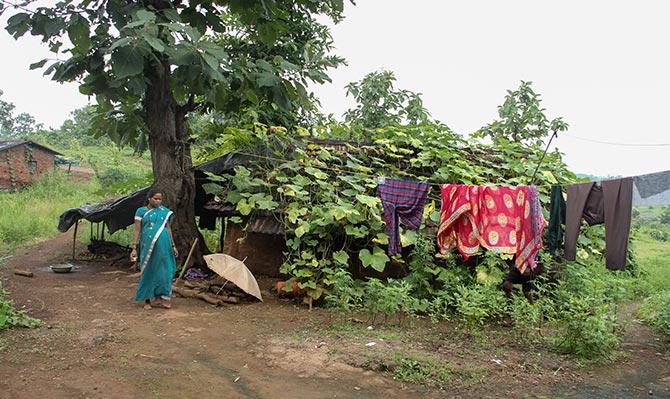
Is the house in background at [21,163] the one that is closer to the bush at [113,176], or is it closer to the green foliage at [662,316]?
the bush at [113,176]

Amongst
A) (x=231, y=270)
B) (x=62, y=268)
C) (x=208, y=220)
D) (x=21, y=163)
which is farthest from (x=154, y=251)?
(x=21, y=163)

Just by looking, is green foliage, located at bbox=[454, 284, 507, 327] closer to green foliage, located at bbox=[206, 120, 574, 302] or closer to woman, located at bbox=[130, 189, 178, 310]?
green foliage, located at bbox=[206, 120, 574, 302]

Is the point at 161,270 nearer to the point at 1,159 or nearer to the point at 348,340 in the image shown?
the point at 348,340

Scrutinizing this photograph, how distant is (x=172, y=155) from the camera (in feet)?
28.6

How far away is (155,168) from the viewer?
8734 mm

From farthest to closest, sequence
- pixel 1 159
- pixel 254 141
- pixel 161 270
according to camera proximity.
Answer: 1. pixel 1 159
2. pixel 254 141
3. pixel 161 270

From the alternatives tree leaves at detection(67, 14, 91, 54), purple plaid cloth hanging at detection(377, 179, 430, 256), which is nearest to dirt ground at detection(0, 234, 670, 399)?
purple plaid cloth hanging at detection(377, 179, 430, 256)

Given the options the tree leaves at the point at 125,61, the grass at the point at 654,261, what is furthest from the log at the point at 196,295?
the grass at the point at 654,261

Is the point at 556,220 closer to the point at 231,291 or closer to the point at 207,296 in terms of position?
the point at 231,291

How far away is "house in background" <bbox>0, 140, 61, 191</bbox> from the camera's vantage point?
1969cm

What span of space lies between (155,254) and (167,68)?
332 centimetres

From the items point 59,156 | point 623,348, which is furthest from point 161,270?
point 59,156

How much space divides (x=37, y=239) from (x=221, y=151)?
741cm

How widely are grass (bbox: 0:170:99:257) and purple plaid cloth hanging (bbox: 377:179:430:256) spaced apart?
935cm
